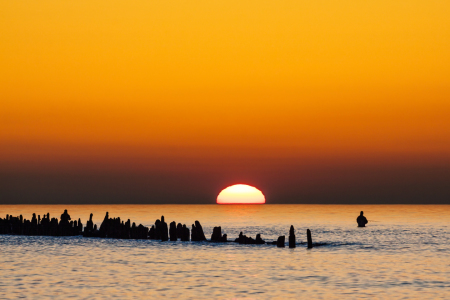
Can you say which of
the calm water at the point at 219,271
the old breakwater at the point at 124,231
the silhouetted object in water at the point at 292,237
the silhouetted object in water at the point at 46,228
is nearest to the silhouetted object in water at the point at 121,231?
the old breakwater at the point at 124,231

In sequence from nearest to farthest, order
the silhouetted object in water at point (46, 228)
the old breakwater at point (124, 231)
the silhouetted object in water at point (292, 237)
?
the silhouetted object in water at point (292, 237) < the old breakwater at point (124, 231) < the silhouetted object in water at point (46, 228)

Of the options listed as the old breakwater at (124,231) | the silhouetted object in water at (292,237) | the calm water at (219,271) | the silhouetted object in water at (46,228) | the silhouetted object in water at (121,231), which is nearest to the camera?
the calm water at (219,271)

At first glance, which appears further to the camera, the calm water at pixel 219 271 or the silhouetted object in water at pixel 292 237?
the silhouetted object in water at pixel 292 237

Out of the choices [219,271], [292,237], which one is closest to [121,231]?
[292,237]

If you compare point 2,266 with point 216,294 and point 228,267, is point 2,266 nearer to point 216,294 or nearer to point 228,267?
point 228,267

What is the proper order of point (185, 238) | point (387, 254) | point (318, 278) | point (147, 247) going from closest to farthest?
point (318, 278)
point (387, 254)
point (147, 247)
point (185, 238)

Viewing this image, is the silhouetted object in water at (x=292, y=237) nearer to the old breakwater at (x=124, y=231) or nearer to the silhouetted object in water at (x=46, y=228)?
the old breakwater at (x=124, y=231)

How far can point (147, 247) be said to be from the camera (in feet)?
172

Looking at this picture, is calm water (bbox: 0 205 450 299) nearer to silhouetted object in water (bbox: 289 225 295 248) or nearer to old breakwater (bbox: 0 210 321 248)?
silhouetted object in water (bbox: 289 225 295 248)

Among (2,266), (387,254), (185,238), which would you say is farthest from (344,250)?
(2,266)

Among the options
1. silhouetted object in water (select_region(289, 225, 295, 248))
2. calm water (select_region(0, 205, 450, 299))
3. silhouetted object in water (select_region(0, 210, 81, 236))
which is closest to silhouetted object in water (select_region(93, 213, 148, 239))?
silhouetted object in water (select_region(0, 210, 81, 236))

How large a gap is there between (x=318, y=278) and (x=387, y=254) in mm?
16320

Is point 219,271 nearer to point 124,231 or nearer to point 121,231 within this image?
point 124,231

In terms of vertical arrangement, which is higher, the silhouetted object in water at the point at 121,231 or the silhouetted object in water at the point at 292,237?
the silhouetted object in water at the point at 121,231
